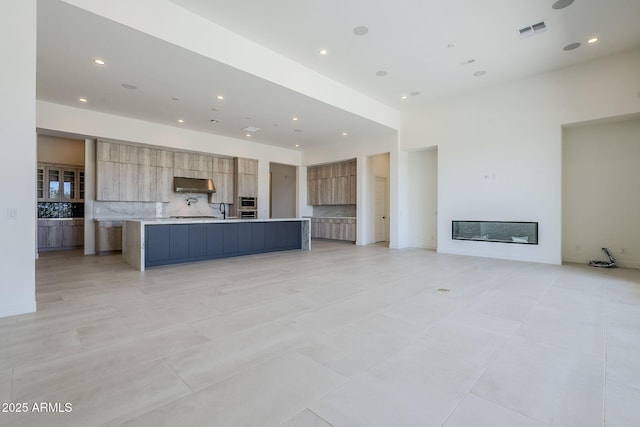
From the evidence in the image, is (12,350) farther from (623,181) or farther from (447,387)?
(623,181)

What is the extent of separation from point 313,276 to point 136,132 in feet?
20.9

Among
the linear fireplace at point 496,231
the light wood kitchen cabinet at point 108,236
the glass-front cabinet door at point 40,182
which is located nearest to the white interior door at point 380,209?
the linear fireplace at point 496,231

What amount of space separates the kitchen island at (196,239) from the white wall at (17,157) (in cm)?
228

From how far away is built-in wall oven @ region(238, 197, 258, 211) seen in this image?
9.98 meters

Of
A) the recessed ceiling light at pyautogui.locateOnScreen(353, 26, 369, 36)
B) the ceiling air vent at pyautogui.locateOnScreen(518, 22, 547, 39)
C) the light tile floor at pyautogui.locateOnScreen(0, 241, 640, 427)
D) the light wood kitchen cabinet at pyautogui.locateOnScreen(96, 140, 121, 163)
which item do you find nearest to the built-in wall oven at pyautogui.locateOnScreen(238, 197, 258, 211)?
the light wood kitchen cabinet at pyautogui.locateOnScreen(96, 140, 121, 163)

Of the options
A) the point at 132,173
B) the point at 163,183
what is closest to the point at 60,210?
the point at 132,173

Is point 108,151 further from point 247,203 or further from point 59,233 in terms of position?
point 247,203

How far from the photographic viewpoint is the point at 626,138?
5871mm

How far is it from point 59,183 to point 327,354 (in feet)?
34.1

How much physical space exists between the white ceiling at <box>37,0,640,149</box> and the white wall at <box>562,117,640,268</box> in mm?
1609

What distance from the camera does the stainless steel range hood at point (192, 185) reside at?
8.76 m

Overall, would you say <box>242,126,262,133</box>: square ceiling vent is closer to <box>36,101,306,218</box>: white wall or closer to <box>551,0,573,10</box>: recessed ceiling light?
<box>36,101,306,218</box>: white wall

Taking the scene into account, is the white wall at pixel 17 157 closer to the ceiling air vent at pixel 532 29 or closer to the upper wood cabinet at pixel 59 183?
the ceiling air vent at pixel 532 29

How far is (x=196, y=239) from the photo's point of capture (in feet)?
20.8
